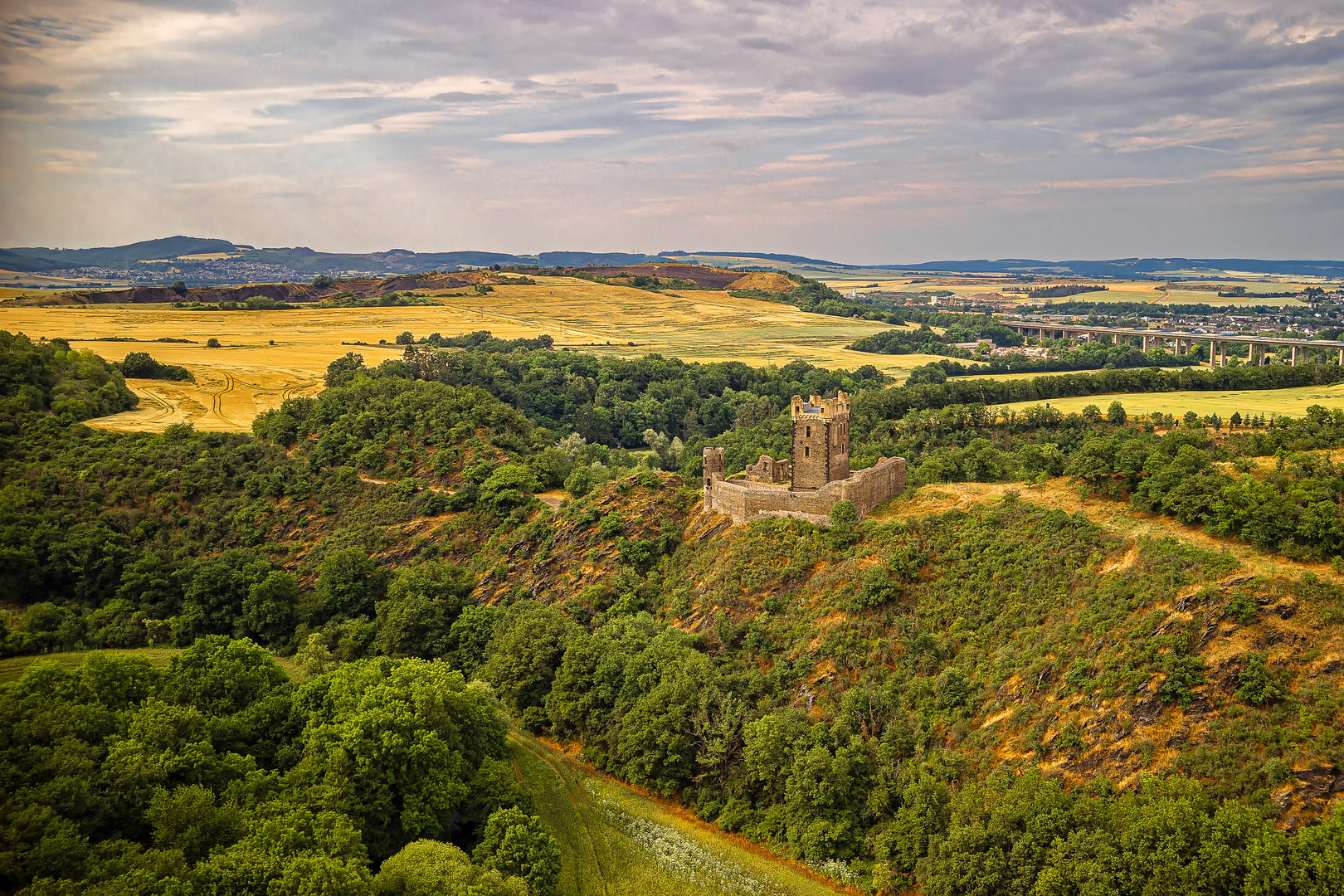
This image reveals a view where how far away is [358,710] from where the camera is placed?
47125 mm

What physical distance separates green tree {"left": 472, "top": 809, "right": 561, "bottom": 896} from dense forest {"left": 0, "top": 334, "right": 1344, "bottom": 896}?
0.15m

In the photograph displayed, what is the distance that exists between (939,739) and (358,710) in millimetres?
30110

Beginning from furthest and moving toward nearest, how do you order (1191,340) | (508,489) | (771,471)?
(1191,340)
(508,489)
(771,471)

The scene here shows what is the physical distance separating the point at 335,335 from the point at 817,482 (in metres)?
104

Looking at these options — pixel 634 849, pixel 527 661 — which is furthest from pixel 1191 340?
pixel 634 849

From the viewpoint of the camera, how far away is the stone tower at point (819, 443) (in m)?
64.6

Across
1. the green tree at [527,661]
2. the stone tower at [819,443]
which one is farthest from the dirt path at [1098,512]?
the green tree at [527,661]

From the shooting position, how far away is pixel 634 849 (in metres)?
48.4

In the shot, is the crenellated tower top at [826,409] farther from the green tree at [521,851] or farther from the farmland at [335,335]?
the farmland at [335,335]

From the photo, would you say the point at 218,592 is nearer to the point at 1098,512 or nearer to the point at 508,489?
the point at 508,489

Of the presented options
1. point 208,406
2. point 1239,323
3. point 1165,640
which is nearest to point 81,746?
point 1165,640

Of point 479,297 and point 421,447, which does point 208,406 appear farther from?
point 479,297

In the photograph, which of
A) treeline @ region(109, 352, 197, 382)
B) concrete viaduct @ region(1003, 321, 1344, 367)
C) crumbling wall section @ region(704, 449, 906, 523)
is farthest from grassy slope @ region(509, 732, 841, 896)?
concrete viaduct @ region(1003, 321, 1344, 367)

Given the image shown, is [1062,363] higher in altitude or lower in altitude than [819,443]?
higher
